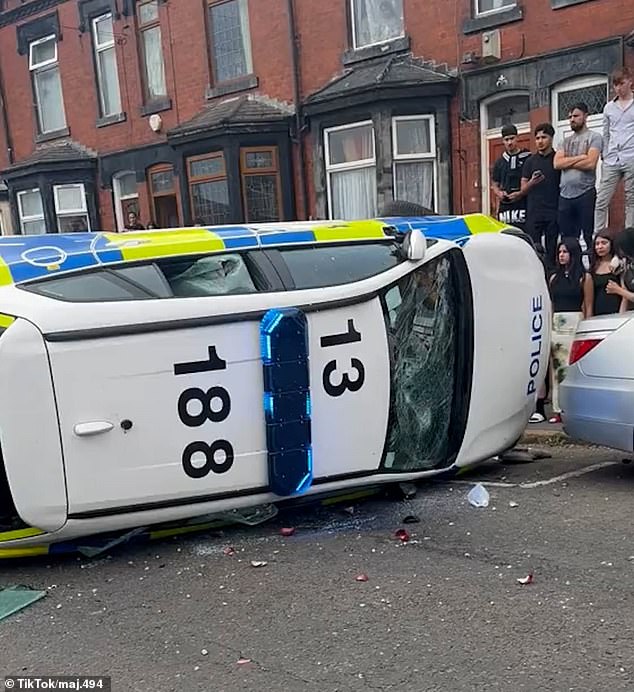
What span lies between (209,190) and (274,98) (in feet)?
6.91

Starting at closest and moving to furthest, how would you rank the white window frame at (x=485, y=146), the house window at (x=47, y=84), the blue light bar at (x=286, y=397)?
the blue light bar at (x=286, y=397)
the white window frame at (x=485, y=146)
the house window at (x=47, y=84)

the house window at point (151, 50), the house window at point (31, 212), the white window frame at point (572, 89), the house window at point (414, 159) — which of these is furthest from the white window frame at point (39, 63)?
the white window frame at point (572, 89)

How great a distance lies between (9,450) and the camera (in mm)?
3609

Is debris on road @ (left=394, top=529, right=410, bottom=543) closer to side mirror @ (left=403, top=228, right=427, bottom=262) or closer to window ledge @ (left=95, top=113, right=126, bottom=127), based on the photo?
side mirror @ (left=403, top=228, right=427, bottom=262)

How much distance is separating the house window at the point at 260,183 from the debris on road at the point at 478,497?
392 inches

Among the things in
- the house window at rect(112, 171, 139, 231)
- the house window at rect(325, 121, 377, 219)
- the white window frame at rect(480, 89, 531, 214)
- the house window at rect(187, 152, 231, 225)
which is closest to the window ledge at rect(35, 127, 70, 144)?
the house window at rect(112, 171, 139, 231)

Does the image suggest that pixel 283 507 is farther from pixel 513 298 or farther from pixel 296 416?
pixel 513 298

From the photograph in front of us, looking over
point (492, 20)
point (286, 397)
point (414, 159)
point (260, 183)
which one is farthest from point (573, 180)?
point (260, 183)

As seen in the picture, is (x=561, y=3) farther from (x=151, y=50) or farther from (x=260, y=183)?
(x=151, y=50)

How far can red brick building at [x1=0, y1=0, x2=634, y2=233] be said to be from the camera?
35.4ft

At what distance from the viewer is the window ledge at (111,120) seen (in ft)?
53.8

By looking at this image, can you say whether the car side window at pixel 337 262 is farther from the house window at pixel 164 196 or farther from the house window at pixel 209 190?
the house window at pixel 164 196

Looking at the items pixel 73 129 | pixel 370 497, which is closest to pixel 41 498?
pixel 370 497

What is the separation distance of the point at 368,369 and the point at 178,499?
4.10ft
